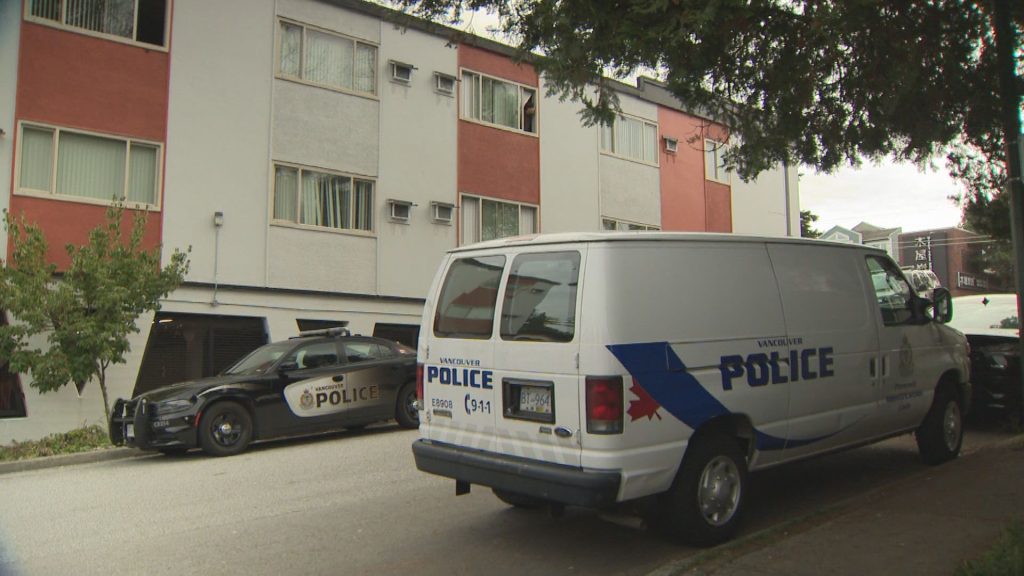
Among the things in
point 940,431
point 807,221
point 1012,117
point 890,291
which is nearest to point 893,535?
point 890,291

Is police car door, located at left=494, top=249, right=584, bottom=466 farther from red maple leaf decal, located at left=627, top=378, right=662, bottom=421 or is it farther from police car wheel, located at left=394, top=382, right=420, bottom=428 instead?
police car wheel, located at left=394, top=382, right=420, bottom=428

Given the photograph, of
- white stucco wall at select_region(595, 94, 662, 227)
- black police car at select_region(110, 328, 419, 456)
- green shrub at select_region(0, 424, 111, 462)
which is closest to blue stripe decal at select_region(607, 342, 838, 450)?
black police car at select_region(110, 328, 419, 456)

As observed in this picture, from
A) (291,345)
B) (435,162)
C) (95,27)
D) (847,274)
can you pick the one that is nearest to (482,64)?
(435,162)

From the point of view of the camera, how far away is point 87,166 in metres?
13.7

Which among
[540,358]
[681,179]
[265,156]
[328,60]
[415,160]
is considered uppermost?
[328,60]

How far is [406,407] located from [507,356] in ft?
23.0

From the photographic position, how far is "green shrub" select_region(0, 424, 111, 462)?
11.1 meters

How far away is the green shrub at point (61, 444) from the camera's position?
11078 millimetres

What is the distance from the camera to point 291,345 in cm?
1149

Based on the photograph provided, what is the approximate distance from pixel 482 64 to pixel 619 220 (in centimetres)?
577

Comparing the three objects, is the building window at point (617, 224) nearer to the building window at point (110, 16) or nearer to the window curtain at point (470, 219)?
the window curtain at point (470, 219)

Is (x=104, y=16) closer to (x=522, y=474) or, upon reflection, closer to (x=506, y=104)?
(x=506, y=104)

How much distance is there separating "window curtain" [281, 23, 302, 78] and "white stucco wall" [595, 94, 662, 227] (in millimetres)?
8543

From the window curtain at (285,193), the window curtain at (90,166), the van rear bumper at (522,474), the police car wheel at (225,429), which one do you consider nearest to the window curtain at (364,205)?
the window curtain at (285,193)
